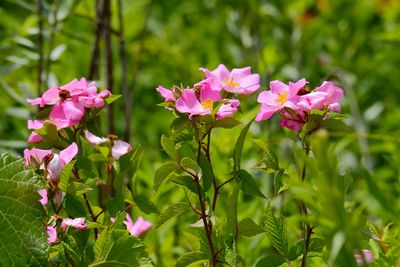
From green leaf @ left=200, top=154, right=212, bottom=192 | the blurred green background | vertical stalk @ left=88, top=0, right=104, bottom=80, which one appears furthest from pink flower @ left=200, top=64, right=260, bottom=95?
the blurred green background

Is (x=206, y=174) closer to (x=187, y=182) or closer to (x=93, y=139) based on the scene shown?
(x=187, y=182)

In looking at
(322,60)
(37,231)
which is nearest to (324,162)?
(37,231)

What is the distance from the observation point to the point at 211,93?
1.04 meters

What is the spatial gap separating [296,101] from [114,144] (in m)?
0.29

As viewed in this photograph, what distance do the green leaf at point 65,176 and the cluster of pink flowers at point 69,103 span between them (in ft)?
0.40

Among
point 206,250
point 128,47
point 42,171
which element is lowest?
point 206,250

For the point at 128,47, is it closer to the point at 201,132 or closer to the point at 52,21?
the point at 52,21

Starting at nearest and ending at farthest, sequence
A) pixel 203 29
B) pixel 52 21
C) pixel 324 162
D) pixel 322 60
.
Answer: pixel 324 162 → pixel 52 21 → pixel 322 60 → pixel 203 29

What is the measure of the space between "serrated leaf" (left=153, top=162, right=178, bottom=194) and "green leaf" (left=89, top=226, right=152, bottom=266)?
0.08 meters

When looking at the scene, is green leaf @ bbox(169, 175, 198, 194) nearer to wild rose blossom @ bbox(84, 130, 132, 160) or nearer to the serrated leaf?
the serrated leaf

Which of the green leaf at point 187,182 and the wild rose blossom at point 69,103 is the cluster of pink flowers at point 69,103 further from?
the green leaf at point 187,182

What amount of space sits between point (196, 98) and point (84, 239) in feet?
0.75

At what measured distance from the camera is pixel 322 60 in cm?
292

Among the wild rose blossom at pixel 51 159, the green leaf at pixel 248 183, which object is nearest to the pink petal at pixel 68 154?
the wild rose blossom at pixel 51 159
